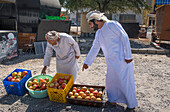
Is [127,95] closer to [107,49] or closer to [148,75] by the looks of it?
[107,49]

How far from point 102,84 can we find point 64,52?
1715mm

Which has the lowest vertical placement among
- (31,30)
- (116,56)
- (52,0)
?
(116,56)

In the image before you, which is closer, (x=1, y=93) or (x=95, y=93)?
(x=95, y=93)

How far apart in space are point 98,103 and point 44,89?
134 cm

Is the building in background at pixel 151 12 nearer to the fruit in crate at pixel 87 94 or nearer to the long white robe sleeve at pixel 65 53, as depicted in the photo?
the long white robe sleeve at pixel 65 53

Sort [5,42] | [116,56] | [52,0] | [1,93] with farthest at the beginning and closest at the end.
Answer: [52,0] → [5,42] → [1,93] → [116,56]

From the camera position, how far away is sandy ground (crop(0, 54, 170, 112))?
336cm

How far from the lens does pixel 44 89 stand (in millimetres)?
3643

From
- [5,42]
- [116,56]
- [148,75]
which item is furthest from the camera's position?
[5,42]

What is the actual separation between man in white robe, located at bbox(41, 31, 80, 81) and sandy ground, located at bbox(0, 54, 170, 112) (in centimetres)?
86

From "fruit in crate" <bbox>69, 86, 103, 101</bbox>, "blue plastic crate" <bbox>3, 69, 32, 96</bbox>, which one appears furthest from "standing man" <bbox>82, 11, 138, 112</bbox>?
"blue plastic crate" <bbox>3, 69, 32, 96</bbox>

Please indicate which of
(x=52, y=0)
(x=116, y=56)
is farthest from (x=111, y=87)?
(x=52, y=0)

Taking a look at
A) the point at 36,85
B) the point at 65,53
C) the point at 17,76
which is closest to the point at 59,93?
the point at 36,85

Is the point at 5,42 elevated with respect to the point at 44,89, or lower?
elevated
